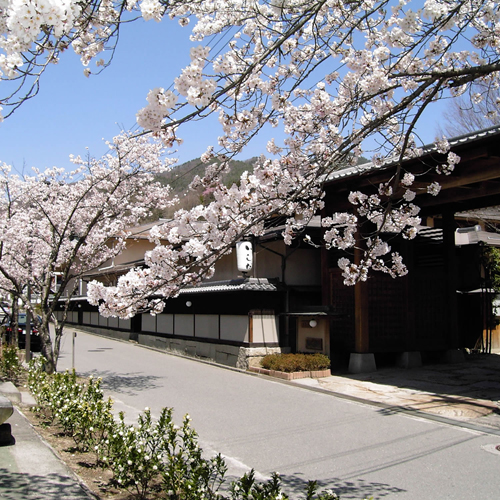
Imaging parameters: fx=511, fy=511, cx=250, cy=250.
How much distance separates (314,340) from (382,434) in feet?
21.3

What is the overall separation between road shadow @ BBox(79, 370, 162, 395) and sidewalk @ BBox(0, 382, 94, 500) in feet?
17.9

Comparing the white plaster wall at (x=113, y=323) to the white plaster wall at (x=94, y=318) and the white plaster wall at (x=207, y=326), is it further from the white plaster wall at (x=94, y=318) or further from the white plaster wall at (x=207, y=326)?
the white plaster wall at (x=207, y=326)

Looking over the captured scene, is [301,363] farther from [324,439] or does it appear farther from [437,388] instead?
[324,439]

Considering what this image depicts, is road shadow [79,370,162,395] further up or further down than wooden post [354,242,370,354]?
further down

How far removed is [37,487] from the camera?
5.06m

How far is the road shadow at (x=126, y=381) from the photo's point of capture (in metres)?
12.6

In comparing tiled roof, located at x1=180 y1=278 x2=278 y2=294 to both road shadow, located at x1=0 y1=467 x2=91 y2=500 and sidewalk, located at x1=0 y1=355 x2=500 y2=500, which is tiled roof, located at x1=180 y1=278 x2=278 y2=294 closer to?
sidewalk, located at x1=0 y1=355 x2=500 y2=500

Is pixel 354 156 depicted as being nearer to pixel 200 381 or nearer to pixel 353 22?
pixel 353 22

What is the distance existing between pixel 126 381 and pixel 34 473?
27.7 feet

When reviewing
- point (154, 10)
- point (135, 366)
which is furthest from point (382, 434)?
point (135, 366)

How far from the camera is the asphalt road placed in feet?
20.0

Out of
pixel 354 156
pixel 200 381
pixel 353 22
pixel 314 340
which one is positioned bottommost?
pixel 200 381

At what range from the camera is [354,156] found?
19.0 ft

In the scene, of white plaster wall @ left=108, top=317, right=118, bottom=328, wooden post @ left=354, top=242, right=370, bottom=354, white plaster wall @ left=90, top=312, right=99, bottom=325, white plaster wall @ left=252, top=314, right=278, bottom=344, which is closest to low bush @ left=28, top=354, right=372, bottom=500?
wooden post @ left=354, top=242, right=370, bottom=354
